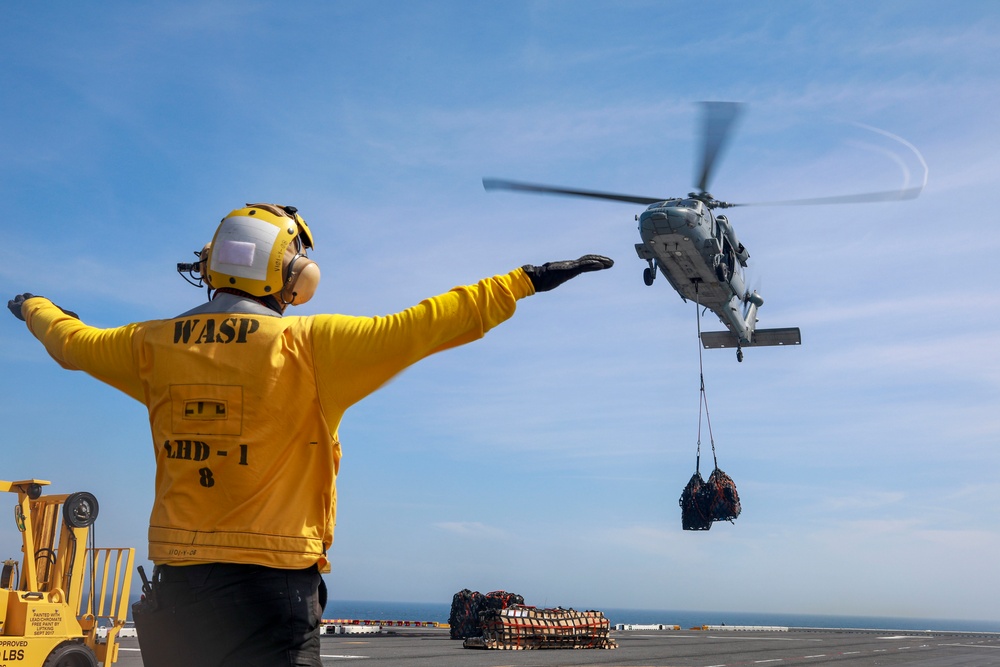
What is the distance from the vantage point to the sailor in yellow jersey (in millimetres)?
3307

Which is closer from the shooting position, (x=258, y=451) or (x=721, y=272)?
(x=258, y=451)

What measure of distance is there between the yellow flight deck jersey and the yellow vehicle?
1039cm

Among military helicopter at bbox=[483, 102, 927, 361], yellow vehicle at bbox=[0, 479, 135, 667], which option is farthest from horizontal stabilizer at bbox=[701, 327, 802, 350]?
yellow vehicle at bbox=[0, 479, 135, 667]

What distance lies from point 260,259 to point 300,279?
0.18 meters

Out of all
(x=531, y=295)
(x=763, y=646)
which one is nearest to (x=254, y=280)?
(x=531, y=295)

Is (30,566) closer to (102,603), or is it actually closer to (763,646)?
(102,603)

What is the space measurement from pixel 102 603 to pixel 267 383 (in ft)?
38.3

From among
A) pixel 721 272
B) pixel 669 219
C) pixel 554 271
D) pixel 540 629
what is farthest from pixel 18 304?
pixel 540 629

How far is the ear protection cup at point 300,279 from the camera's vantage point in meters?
3.79

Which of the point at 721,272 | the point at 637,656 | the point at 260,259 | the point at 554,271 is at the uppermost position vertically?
the point at 721,272

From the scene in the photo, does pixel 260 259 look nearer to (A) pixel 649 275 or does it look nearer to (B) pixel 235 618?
(B) pixel 235 618

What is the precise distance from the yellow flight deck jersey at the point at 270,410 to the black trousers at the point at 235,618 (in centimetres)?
6

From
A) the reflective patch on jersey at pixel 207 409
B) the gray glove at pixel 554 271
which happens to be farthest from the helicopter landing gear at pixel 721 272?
the reflective patch on jersey at pixel 207 409

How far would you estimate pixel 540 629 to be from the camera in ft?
89.9
